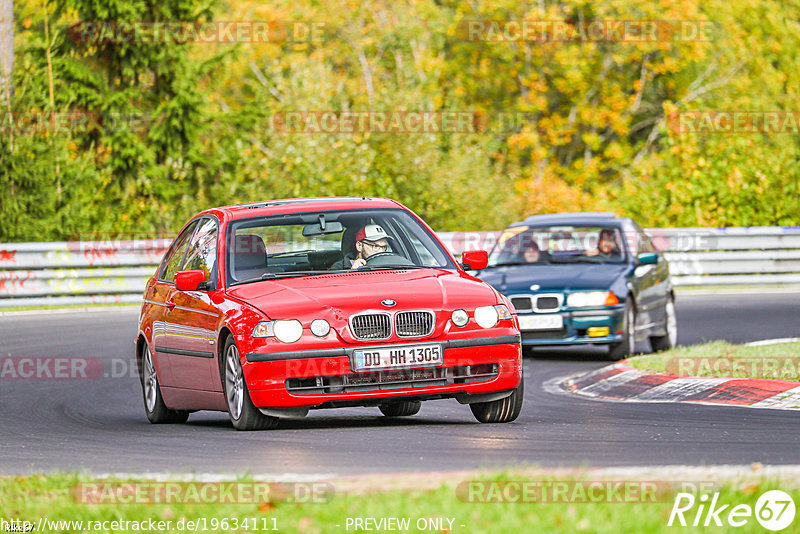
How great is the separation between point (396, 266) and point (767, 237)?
18.4 m

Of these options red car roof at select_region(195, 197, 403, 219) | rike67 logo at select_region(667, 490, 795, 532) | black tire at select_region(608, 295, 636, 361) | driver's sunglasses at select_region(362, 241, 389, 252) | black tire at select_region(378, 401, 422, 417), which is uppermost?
red car roof at select_region(195, 197, 403, 219)

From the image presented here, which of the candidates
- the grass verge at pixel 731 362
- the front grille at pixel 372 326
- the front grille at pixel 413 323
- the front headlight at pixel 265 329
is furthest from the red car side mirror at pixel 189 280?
the grass verge at pixel 731 362

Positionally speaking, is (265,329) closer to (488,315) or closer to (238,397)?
(238,397)

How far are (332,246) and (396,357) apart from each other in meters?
1.56

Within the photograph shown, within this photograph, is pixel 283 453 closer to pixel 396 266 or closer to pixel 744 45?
pixel 396 266

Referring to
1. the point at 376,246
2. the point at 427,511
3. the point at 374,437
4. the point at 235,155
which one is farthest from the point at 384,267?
the point at 235,155

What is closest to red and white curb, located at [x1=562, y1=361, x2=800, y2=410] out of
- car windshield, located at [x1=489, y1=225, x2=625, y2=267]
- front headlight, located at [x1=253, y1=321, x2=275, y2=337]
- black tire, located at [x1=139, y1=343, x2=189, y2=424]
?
car windshield, located at [x1=489, y1=225, x2=625, y2=267]

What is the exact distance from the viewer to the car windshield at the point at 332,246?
10.2 metres

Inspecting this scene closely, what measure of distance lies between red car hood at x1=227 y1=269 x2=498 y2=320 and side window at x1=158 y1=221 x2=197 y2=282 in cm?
163

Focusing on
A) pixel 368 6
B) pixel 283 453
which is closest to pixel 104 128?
pixel 368 6

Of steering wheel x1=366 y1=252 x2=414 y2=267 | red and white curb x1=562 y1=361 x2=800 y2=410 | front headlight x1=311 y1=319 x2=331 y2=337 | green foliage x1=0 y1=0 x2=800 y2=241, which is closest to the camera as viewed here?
front headlight x1=311 y1=319 x2=331 y2=337

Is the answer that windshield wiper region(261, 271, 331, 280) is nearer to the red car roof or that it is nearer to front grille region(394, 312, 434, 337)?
the red car roof

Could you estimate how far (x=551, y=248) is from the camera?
1769 cm

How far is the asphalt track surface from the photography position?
25.3 feet
